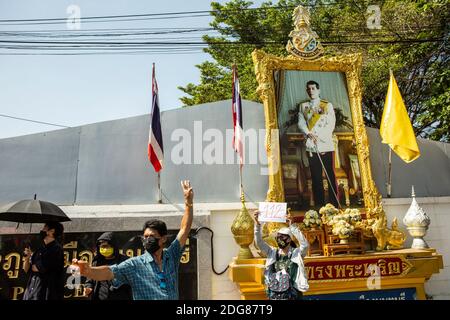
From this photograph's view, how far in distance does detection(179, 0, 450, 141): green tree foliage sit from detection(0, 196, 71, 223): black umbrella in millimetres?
5659

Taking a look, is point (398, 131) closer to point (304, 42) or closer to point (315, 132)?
point (315, 132)

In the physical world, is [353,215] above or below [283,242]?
above

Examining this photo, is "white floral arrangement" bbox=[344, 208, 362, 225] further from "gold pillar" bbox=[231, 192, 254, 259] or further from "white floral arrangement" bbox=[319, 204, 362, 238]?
"gold pillar" bbox=[231, 192, 254, 259]

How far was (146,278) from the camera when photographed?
9.29 ft

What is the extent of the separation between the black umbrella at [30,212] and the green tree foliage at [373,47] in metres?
5.66

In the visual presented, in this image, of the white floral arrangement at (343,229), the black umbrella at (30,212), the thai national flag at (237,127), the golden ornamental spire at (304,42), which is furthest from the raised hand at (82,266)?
the golden ornamental spire at (304,42)

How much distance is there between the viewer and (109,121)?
7223 millimetres

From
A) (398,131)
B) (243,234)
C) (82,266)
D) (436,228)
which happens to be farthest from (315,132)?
(82,266)

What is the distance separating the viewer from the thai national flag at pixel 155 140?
6.61 metres

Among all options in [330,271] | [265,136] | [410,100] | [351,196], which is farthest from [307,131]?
[410,100]

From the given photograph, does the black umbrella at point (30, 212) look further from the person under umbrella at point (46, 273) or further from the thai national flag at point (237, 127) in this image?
the thai national flag at point (237, 127)

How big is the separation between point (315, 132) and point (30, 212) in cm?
536
